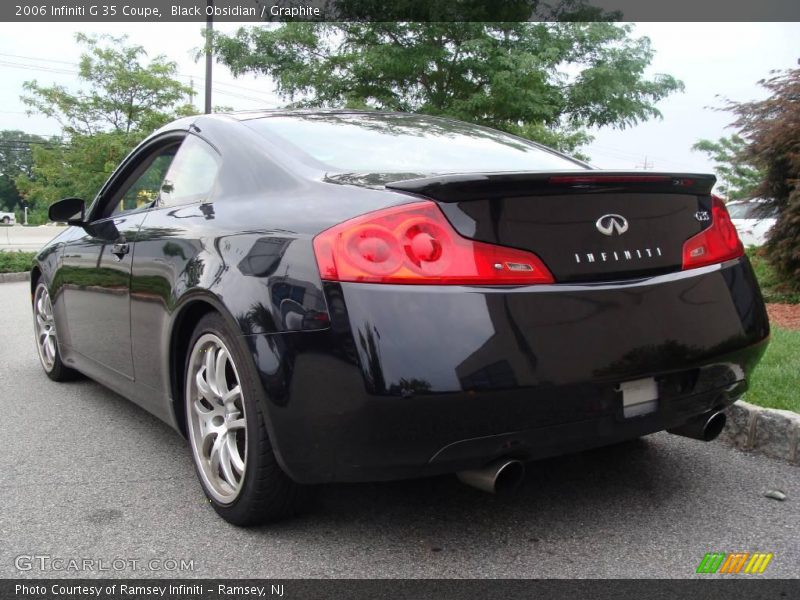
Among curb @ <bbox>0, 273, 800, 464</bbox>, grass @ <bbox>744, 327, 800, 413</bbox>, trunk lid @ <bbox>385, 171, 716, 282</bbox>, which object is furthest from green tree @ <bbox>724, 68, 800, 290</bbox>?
trunk lid @ <bbox>385, 171, 716, 282</bbox>

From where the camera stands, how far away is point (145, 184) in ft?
12.7

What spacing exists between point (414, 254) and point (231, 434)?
3.49 feet

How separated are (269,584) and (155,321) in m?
1.29

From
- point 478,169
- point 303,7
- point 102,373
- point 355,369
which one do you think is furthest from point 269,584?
point 303,7

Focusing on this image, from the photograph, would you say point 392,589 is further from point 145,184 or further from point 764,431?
point 145,184

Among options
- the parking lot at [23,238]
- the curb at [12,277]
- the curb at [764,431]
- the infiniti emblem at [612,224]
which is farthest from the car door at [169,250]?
the parking lot at [23,238]

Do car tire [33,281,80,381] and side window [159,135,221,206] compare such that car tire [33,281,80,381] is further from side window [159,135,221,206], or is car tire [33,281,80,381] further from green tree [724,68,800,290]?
green tree [724,68,800,290]

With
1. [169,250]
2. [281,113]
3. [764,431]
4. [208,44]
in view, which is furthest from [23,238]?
[764,431]

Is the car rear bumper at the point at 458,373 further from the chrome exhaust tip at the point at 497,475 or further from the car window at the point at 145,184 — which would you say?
the car window at the point at 145,184

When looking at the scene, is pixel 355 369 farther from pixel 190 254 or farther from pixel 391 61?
pixel 391 61

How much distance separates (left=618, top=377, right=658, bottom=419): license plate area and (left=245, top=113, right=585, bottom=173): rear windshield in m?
0.95

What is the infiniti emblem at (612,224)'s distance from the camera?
2.46 m

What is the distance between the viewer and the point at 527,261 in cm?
231

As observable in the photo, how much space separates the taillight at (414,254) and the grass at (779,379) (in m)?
2.15
